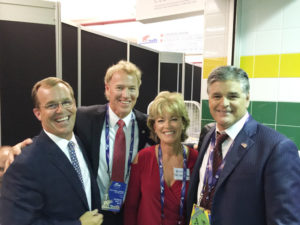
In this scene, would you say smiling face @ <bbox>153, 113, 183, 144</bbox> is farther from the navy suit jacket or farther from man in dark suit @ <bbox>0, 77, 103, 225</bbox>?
man in dark suit @ <bbox>0, 77, 103, 225</bbox>

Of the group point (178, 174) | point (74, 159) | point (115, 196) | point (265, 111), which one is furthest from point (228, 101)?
point (265, 111)

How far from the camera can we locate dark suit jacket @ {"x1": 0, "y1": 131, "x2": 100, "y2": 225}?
1.16 meters

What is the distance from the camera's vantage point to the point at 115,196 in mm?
1752

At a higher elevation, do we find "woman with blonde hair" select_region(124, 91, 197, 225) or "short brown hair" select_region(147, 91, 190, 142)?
"short brown hair" select_region(147, 91, 190, 142)

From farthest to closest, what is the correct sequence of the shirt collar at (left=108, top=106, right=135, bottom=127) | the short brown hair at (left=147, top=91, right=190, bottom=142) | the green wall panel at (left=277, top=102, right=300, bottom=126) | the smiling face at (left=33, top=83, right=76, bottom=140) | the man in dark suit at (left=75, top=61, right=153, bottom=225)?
the green wall panel at (left=277, top=102, right=300, bottom=126), the shirt collar at (left=108, top=106, right=135, bottom=127), the man in dark suit at (left=75, top=61, right=153, bottom=225), the short brown hair at (left=147, top=91, right=190, bottom=142), the smiling face at (left=33, top=83, right=76, bottom=140)

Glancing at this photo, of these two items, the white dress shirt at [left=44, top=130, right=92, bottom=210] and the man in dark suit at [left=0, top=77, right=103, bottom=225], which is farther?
the white dress shirt at [left=44, top=130, right=92, bottom=210]

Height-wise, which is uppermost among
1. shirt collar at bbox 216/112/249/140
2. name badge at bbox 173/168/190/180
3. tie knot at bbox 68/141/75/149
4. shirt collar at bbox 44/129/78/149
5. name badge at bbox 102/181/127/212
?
shirt collar at bbox 216/112/249/140

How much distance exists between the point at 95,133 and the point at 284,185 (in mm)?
1309

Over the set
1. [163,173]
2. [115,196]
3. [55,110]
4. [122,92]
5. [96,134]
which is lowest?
[115,196]

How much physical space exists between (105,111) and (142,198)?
758 mm

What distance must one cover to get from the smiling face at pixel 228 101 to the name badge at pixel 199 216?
20.4 inches

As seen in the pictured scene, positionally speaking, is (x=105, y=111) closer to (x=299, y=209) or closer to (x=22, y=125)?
(x=22, y=125)

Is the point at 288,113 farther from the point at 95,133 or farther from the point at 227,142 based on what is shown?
the point at 95,133

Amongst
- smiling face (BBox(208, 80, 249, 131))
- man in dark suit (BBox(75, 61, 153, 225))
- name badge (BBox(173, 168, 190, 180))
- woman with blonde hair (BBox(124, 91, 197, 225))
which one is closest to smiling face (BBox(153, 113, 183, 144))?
woman with blonde hair (BBox(124, 91, 197, 225))
